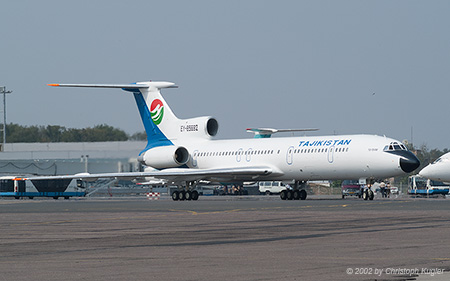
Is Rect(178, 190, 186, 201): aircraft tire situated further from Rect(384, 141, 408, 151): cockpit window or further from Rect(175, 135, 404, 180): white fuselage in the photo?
Rect(384, 141, 408, 151): cockpit window

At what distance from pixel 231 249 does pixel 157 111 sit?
1578 inches

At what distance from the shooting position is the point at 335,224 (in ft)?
69.9

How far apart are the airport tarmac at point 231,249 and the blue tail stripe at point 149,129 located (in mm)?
29850

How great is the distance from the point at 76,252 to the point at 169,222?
909cm

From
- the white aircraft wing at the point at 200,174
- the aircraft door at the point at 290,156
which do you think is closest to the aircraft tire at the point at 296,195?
the white aircraft wing at the point at 200,174

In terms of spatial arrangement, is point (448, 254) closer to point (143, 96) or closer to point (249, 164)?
point (249, 164)

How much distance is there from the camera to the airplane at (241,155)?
1725 inches

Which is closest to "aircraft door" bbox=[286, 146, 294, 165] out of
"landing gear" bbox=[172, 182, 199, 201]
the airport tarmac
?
"landing gear" bbox=[172, 182, 199, 201]

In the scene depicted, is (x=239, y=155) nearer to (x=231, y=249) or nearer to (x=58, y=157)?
(x=231, y=249)

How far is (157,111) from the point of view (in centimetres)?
5431

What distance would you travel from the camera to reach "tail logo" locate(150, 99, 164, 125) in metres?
54.2

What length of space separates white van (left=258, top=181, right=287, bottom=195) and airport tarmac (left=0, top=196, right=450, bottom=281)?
57302 mm

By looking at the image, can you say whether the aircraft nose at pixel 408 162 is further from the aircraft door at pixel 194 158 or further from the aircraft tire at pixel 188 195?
the aircraft door at pixel 194 158

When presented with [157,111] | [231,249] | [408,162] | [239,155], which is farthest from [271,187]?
[231,249]
